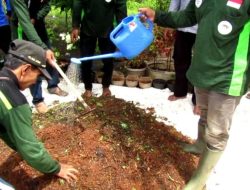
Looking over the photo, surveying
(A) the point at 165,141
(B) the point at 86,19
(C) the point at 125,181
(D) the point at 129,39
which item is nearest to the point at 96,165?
(C) the point at 125,181

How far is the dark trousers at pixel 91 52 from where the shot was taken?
4.62 meters

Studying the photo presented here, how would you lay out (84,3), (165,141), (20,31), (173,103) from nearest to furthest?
1. (165,141)
2. (20,31)
3. (84,3)
4. (173,103)

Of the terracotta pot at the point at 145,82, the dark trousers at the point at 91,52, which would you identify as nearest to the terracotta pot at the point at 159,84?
the terracotta pot at the point at 145,82

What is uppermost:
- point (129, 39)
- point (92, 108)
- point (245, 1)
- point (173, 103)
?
point (245, 1)

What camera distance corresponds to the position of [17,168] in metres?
3.03

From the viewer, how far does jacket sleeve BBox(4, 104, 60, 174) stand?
2258mm

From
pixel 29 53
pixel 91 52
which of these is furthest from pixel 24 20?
pixel 29 53

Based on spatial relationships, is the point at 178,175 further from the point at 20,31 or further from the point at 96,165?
the point at 20,31

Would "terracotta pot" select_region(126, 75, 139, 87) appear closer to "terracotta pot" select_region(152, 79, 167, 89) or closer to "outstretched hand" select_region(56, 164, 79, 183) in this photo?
"terracotta pot" select_region(152, 79, 167, 89)

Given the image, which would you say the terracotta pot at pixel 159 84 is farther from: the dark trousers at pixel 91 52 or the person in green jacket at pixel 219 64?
the person in green jacket at pixel 219 64

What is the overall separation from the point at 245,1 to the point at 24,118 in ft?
5.49

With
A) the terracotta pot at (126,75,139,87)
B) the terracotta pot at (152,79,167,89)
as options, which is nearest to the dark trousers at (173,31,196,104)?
the terracotta pot at (152,79,167,89)

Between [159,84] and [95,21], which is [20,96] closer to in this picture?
[95,21]

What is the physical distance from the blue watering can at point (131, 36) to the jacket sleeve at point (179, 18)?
0.12m
